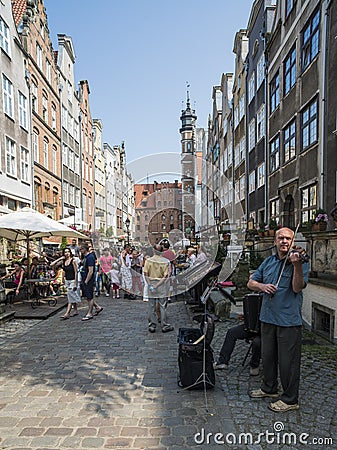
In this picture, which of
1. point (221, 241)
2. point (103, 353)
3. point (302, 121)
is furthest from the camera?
point (221, 241)

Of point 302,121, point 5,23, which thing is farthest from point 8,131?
point 302,121

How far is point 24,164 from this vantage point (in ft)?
68.1

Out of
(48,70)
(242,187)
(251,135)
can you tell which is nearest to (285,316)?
(251,135)

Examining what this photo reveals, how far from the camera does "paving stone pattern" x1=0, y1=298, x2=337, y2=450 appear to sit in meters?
3.50

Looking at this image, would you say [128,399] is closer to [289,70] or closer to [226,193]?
[289,70]

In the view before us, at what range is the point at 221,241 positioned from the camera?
53.8 ft

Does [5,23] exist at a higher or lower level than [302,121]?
higher

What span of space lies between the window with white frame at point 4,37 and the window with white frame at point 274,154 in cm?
1465

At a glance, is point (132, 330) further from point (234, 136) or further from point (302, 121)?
point (234, 136)

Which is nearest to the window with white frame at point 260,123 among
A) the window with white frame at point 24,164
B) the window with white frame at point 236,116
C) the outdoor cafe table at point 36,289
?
the window with white frame at point 236,116

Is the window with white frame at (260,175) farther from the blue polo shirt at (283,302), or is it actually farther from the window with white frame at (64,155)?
the blue polo shirt at (283,302)

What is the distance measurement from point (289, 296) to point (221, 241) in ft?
41.0

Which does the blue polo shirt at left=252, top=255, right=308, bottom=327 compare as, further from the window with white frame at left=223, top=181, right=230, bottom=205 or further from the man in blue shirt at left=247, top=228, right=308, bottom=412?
the window with white frame at left=223, top=181, right=230, bottom=205

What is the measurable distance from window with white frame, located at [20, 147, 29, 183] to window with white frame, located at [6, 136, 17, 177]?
1.16 meters
